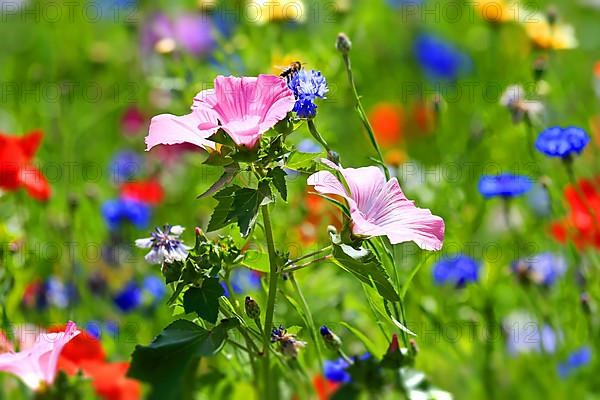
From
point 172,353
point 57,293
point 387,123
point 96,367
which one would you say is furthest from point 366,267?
point 387,123

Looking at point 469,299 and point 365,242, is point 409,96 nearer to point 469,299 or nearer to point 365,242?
point 469,299

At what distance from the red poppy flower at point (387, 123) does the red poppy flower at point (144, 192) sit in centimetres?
61

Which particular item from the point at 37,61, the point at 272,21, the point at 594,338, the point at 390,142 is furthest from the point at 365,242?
the point at 37,61

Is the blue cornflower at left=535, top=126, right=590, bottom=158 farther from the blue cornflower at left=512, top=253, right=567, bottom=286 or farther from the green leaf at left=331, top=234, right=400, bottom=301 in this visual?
the green leaf at left=331, top=234, right=400, bottom=301

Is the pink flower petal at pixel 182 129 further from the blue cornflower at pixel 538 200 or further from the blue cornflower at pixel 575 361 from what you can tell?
the blue cornflower at pixel 538 200

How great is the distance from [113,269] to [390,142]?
2.48ft

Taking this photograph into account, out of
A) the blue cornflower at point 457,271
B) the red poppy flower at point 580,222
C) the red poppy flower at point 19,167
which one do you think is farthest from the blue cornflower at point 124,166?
the red poppy flower at point 580,222

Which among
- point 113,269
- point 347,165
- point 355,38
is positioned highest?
point 355,38

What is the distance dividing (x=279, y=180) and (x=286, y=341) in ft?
0.54

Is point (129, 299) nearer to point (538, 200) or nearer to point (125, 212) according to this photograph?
point (125, 212)

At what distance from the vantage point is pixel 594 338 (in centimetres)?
118

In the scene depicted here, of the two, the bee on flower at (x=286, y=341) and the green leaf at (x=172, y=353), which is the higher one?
the green leaf at (x=172, y=353)

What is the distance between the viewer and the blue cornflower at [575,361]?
1279 millimetres

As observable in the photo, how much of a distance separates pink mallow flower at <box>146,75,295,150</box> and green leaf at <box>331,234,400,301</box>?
110mm
